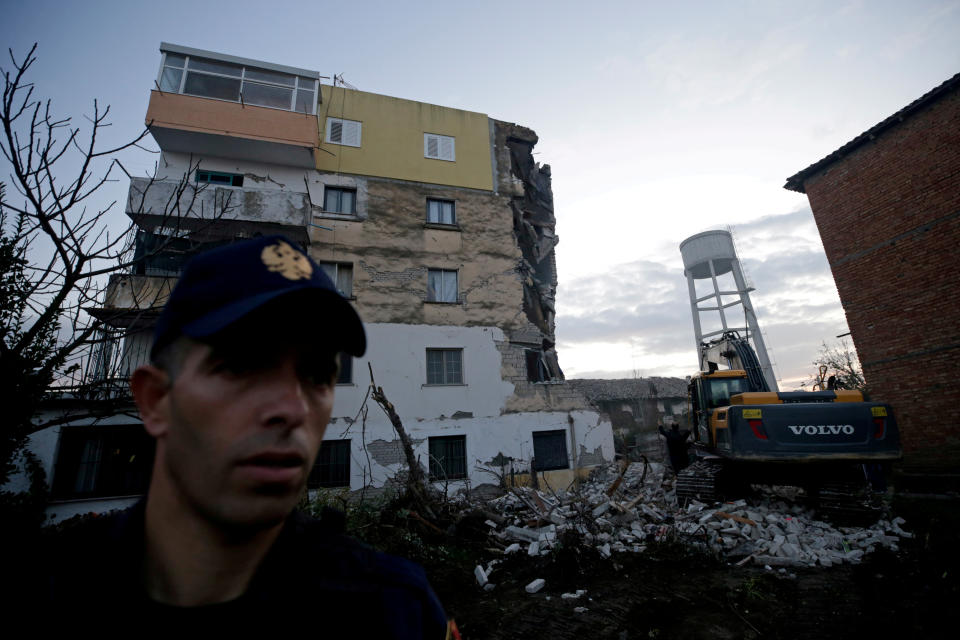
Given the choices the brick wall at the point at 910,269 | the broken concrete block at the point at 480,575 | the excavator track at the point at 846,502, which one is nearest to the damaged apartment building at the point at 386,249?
the broken concrete block at the point at 480,575

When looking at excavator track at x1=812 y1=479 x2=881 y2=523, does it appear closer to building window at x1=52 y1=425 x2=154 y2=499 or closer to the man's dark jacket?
the man's dark jacket

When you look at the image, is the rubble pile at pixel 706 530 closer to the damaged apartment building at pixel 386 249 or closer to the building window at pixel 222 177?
the damaged apartment building at pixel 386 249

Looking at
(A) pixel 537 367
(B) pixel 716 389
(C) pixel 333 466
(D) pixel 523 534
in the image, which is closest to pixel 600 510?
(D) pixel 523 534

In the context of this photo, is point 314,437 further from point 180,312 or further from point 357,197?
point 357,197

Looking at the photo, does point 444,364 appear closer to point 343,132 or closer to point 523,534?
point 523,534

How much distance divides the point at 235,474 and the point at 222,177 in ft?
55.6

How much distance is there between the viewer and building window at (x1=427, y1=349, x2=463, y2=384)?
1442 centimetres

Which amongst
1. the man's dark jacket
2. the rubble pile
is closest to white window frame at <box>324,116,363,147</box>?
the rubble pile

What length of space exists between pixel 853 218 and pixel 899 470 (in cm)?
736

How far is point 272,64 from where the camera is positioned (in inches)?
568

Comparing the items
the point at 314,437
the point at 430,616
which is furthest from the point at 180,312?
the point at 430,616

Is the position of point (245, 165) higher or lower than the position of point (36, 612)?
higher

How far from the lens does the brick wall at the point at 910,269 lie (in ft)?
33.7

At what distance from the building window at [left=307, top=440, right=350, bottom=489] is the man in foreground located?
A: 12278 millimetres
